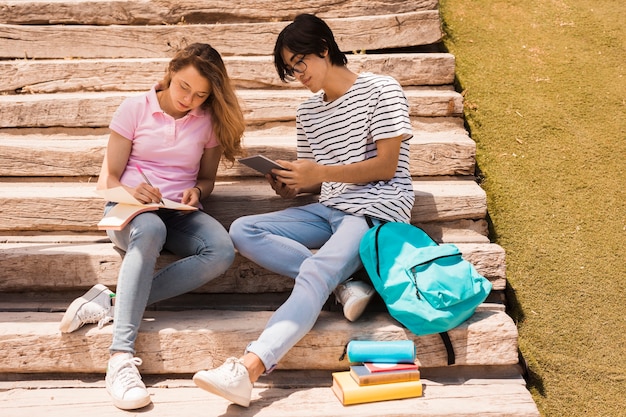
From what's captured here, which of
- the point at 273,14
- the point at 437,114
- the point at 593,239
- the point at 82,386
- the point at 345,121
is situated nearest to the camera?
the point at 82,386

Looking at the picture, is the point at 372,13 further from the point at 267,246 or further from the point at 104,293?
the point at 104,293

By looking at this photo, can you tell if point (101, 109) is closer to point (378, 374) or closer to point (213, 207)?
Answer: point (213, 207)

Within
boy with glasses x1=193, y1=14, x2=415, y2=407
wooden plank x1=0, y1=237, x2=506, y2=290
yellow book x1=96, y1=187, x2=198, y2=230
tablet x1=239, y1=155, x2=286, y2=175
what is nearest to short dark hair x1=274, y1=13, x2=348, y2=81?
boy with glasses x1=193, y1=14, x2=415, y2=407

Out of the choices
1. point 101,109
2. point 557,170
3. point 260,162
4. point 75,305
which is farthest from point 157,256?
point 557,170

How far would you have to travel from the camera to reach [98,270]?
2807mm

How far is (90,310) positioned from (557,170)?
2343mm

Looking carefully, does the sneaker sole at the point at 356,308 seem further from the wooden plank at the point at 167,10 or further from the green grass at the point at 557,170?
the wooden plank at the point at 167,10

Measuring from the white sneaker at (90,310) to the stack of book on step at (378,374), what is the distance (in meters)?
0.93

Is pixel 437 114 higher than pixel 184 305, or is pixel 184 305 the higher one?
pixel 437 114

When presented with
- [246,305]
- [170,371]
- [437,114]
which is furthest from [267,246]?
[437,114]

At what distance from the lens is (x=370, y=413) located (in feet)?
7.16

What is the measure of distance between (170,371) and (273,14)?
8.25ft

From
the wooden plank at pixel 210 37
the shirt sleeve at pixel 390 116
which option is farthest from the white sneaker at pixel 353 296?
the wooden plank at pixel 210 37

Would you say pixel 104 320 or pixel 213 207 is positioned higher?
pixel 213 207
